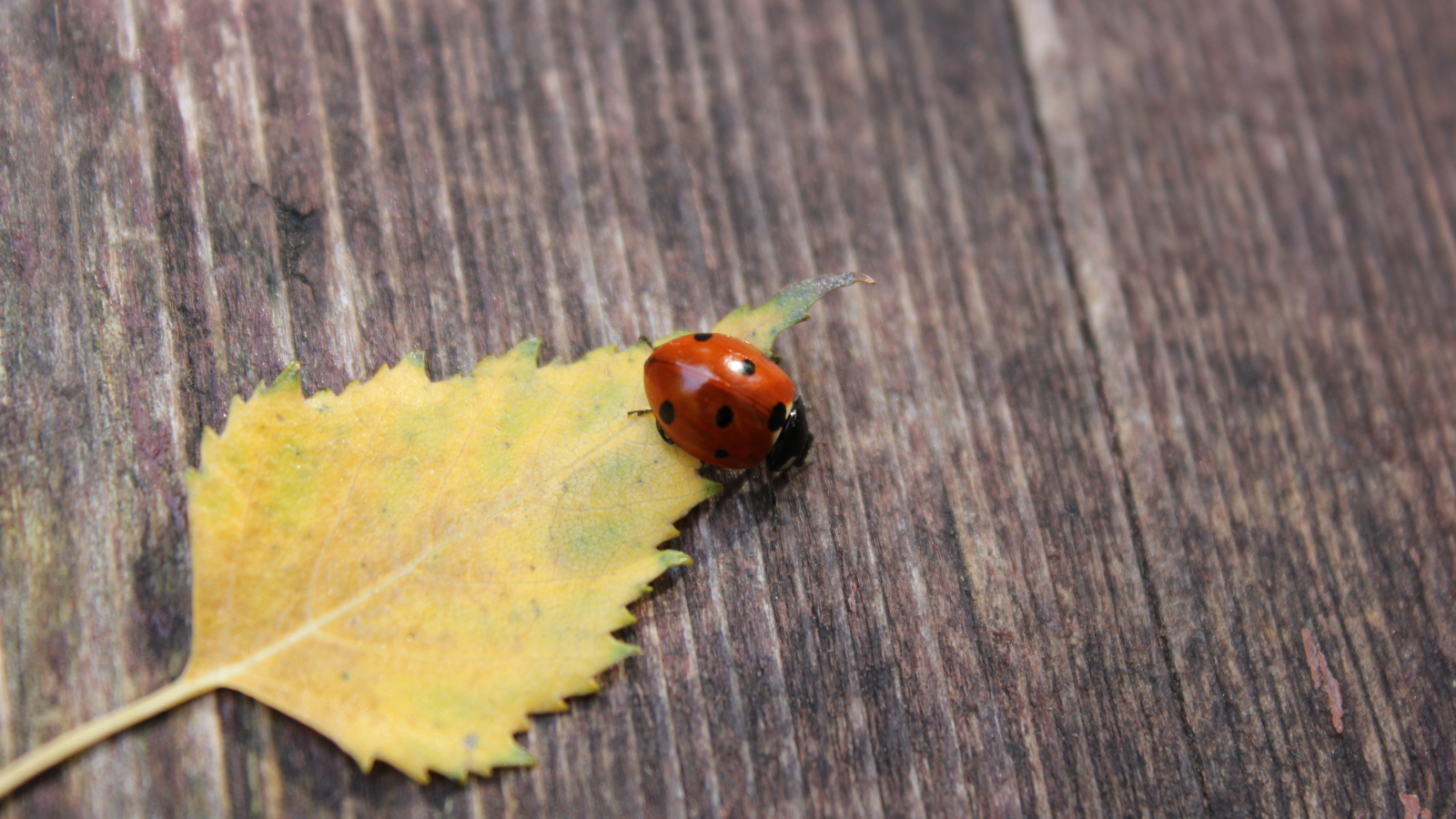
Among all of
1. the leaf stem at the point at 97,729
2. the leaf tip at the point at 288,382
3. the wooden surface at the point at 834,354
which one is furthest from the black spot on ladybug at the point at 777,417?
the leaf stem at the point at 97,729

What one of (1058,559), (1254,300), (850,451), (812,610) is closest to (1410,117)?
(1254,300)

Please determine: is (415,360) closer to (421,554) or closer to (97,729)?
(421,554)

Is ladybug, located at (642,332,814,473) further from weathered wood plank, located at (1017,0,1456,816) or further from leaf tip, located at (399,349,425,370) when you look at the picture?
weathered wood plank, located at (1017,0,1456,816)

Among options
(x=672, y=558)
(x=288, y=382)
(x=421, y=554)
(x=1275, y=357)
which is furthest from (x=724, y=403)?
(x=1275, y=357)

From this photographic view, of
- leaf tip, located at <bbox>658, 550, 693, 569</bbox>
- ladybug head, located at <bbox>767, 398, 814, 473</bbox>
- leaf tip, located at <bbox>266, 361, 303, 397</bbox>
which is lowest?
leaf tip, located at <bbox>658, 550, 693, 569</bbox>

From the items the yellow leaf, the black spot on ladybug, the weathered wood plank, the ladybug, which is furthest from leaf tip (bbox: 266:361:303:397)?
the weathered wood plank
